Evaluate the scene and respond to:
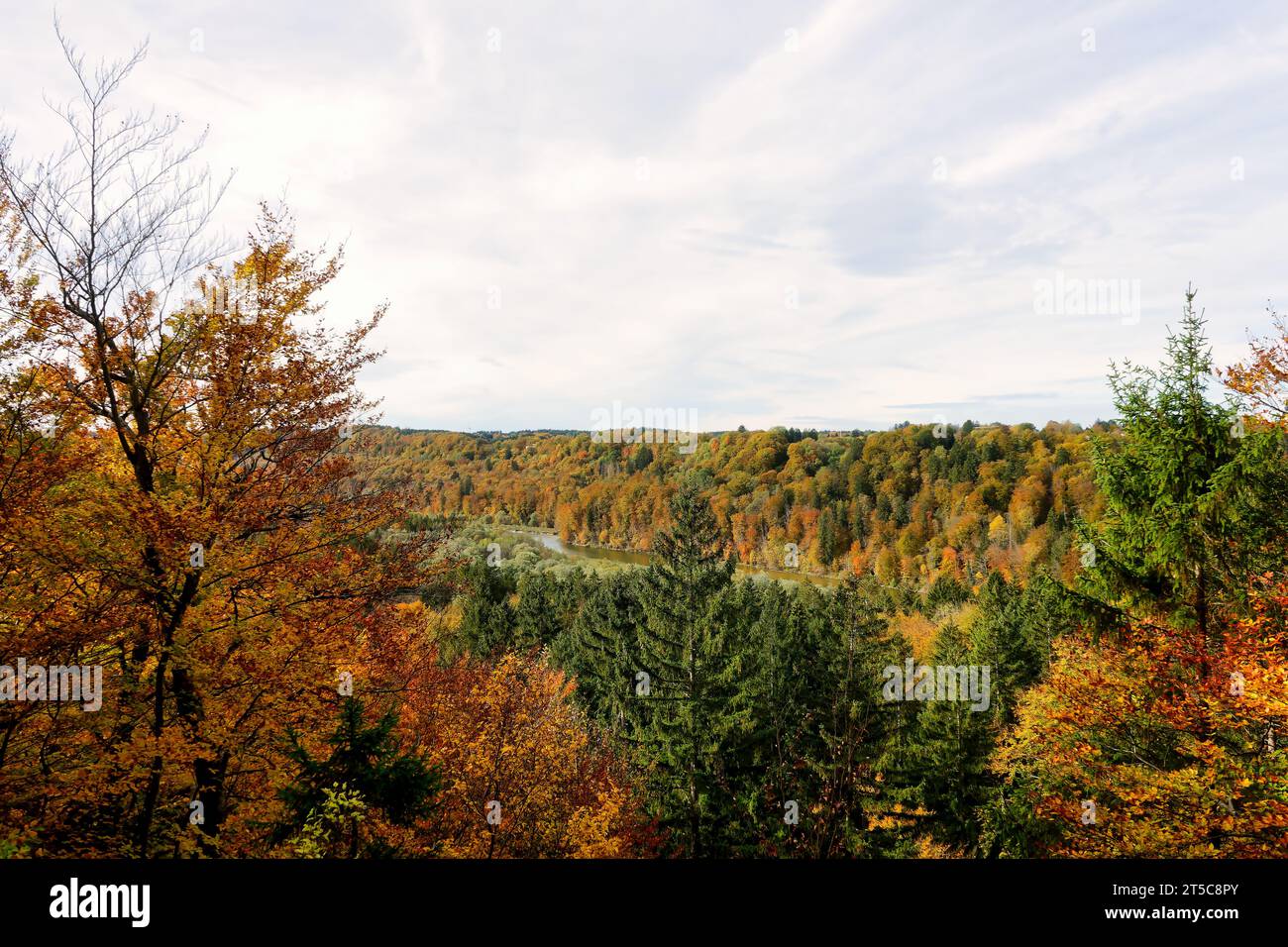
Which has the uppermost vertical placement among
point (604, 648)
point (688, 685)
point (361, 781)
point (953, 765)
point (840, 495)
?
point (840, 495)

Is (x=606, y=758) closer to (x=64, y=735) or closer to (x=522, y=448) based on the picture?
(x=64, y=735)

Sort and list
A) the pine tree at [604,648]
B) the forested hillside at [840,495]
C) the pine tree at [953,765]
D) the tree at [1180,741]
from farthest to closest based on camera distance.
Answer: the forested hillside at [840,495]
the pine tree at [604,648]
the pine tree at [953,765]
the tree at [1180,741]

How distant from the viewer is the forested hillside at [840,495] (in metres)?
97.2

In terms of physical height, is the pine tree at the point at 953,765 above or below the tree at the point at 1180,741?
below

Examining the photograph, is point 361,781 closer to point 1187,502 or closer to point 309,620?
point 309,620

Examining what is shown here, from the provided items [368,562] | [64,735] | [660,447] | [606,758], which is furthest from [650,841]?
[660,447]

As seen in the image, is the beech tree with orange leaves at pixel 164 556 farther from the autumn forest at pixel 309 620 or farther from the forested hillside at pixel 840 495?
the forested hillside at pixel 840 495

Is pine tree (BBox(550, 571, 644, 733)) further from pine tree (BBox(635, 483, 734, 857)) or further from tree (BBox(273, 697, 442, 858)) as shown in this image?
tree (BBox(273, 697, 442, 858))

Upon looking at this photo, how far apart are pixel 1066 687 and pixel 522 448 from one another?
191m

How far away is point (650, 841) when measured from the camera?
18.7 meters

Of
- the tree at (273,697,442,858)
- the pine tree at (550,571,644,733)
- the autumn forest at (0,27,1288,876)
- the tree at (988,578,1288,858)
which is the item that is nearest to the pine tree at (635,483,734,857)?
the autumn forest at (0,27,1288,876)

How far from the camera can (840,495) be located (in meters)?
128

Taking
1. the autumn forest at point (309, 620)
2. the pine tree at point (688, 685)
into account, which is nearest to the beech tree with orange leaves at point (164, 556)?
the autumn forest at point (309, 620)

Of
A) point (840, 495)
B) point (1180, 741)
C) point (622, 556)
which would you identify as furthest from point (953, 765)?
point (840, 495)
